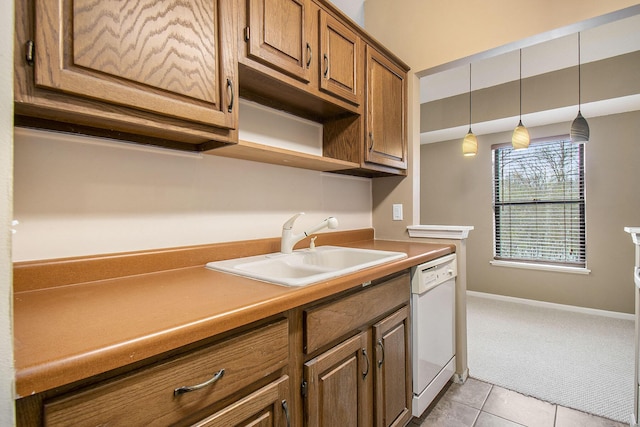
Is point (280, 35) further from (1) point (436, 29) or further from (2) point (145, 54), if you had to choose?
(1) point (436, 29)

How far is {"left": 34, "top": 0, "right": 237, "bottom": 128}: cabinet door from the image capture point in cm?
71

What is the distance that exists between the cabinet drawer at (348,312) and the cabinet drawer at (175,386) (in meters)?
0.13

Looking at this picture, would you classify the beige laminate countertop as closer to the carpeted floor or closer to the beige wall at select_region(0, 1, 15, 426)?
the beige wall at select_region(0, 1, 15, 426)

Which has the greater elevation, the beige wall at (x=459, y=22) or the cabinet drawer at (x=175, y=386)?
the beige wall at (x=459, y=22)

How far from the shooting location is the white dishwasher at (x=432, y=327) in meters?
1.54

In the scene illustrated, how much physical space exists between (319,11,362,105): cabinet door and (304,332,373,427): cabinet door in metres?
1.18

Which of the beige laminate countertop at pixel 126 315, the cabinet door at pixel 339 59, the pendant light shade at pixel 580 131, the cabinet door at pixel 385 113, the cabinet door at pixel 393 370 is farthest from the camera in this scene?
the pendant light shade at pixel 580 131

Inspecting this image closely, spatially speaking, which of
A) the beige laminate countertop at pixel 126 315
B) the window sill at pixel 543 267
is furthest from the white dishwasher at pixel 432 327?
the window sill at pixel 543 267

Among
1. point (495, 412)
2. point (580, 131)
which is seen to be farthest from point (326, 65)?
point (580, 131)

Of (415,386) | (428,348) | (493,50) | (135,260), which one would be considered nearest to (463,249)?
(428,348)

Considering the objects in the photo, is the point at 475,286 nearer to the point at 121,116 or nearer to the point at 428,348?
the point at 428,348

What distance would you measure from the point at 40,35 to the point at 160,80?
10.3 inches

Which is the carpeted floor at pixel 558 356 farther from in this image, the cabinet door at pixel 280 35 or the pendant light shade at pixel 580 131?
the cabinet door at pixel 280 35

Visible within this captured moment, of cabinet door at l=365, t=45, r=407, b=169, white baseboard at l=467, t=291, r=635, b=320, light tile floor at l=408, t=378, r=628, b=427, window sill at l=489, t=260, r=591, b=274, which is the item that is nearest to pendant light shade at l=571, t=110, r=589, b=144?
cabinet door at l=365, t=45, r=407, b=169
